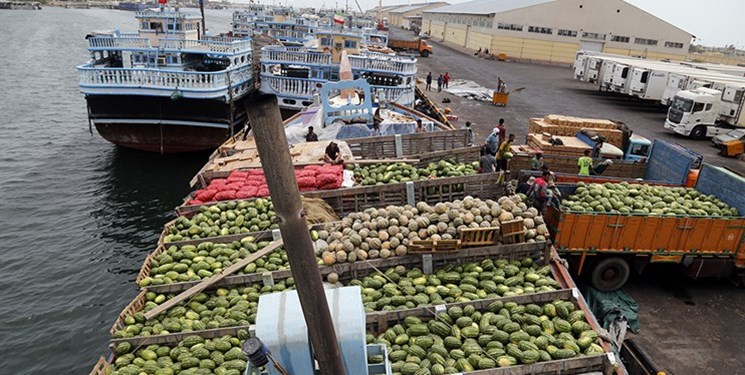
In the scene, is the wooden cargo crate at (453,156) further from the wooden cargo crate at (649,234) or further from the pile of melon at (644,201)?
the wooden cargo crate at (649,234)

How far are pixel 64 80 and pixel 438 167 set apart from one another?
155ft

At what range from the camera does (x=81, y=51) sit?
6675 centimetres

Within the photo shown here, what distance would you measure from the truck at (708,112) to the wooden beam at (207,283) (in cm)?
3143

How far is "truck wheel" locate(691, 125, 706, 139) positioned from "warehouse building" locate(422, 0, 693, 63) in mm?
40966

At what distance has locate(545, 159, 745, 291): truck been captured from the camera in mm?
11836

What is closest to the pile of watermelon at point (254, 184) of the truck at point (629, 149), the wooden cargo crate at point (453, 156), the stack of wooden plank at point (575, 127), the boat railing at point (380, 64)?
the wooden cargo crate at point (453, 156)

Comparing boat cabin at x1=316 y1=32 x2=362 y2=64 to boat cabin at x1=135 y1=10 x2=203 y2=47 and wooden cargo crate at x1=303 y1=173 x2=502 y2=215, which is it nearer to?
boat cabin at x1=135 y1=10 x2=203 y2=47

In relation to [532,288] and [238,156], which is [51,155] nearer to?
[238,156]

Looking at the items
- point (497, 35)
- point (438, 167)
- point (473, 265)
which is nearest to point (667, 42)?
point (497, 35)

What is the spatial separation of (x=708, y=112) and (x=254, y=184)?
31.1 m

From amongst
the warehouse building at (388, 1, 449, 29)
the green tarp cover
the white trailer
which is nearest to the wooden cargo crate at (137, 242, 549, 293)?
the green tarp cover

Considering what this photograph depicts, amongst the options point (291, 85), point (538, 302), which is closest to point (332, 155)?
point (538, 302)

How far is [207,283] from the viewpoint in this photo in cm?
912

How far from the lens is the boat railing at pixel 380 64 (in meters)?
30.4
